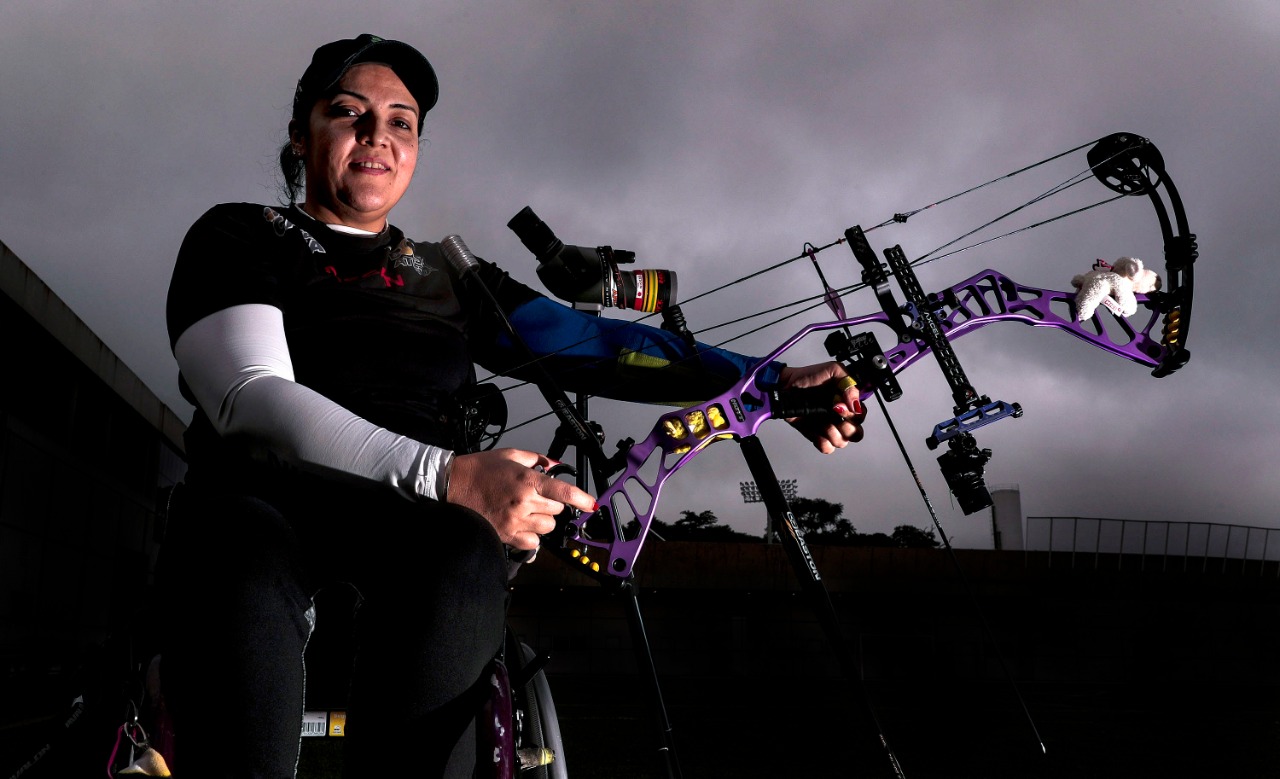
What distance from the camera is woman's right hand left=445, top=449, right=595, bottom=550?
108cm

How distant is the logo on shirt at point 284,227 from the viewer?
4.98 feet

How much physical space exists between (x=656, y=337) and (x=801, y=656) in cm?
2688

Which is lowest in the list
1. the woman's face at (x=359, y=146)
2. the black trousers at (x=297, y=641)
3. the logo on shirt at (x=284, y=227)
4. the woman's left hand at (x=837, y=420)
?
the black trousers at (x=297, y=641)

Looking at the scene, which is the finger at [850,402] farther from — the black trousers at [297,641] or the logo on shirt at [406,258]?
the black trousers at [297,641]

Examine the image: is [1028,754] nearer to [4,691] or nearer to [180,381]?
[180,381]

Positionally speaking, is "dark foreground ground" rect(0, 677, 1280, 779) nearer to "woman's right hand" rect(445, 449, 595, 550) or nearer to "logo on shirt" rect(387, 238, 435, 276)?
"woman's right hand" rect(445, 449, 595, 550)

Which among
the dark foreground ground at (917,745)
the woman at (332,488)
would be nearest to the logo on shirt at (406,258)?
the woman at (332,488)

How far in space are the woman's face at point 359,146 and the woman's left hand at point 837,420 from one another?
920mm

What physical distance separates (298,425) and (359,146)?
68 cm

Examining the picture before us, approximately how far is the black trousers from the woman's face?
0.64 m

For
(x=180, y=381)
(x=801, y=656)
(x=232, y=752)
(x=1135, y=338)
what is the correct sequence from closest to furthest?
1. (x=232, y=752)
2. (x=180, y=381)
3. (x=1135, y=338)
4. (x=801, y=656)

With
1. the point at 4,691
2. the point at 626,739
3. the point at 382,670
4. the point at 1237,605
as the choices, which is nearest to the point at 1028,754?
the point at 626,739

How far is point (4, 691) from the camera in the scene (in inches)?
496

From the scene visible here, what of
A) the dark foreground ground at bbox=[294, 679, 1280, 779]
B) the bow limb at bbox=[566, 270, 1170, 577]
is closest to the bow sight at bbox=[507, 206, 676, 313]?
the bow limb at bbox=[566, 270, 1170, 577]
